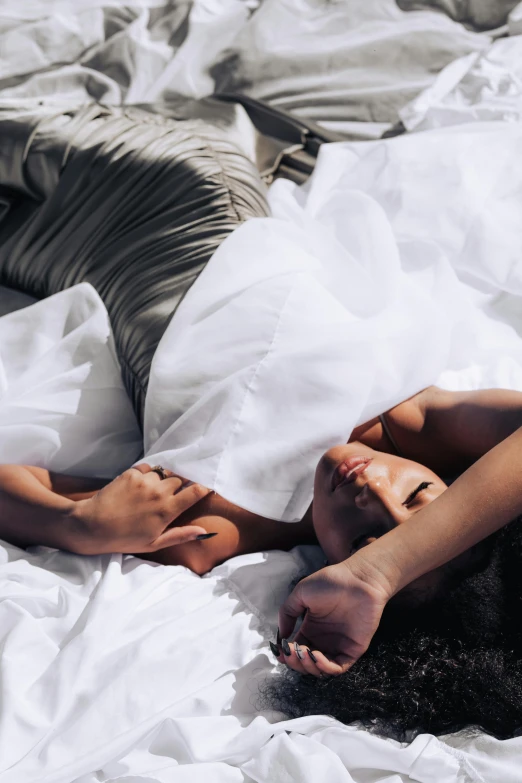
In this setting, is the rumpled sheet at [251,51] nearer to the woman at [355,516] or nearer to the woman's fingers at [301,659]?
the woman at [355,516]

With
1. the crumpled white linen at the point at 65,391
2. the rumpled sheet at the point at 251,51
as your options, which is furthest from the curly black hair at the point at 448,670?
the rumpled sheet at the point at 251,51

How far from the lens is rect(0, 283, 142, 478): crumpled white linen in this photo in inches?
55.3

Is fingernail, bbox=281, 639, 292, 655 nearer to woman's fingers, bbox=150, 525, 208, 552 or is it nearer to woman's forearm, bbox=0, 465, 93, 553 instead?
woman's fingers, bbox=150, 525, 208, 552

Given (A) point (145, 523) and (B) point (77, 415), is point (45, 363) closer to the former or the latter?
(B) point (77, 415)

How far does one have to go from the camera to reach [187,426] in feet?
4.32

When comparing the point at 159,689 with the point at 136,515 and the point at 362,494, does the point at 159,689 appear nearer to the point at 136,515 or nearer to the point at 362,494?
the point at 136,515

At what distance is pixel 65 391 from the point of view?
1458mm

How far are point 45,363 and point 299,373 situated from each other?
50cm

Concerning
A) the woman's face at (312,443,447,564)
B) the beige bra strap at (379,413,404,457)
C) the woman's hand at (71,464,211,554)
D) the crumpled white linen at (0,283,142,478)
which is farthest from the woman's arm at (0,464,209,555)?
the beige bra strap at (379,413,404,457)

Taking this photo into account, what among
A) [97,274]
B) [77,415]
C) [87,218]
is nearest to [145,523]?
[77,415]

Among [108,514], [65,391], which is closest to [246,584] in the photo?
[108,514]

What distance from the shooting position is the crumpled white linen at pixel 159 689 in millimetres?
1015

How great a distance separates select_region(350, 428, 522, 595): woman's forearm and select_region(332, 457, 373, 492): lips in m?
0.12

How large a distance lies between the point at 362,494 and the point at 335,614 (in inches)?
6.8
